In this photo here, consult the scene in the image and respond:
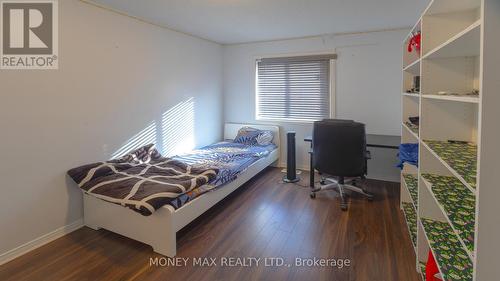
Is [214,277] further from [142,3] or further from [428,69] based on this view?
[142,3]

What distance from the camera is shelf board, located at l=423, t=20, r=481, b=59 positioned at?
4.17 feet

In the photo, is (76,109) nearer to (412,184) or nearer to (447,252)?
(447,252)

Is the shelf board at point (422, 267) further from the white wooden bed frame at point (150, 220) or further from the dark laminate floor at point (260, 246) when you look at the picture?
the white wooden bed frame at point (150, 220)

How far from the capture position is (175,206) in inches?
94.2

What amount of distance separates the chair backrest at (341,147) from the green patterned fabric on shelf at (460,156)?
1164 millimetres

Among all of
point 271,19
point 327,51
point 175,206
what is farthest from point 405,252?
point 327,51

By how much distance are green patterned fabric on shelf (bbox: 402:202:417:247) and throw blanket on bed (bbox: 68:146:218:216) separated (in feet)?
6.31

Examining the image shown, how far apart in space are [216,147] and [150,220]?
2.35 meters

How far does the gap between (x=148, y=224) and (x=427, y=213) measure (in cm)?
219

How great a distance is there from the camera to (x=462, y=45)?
61.9 inches

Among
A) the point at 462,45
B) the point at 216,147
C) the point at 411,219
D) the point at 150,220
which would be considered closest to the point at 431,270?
the point at 411,219

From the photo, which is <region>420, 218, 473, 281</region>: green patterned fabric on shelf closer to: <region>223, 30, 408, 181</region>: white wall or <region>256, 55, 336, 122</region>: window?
<region>223, 30, 408, 181</region>: white wall

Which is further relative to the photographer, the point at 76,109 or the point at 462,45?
the point at 76,109

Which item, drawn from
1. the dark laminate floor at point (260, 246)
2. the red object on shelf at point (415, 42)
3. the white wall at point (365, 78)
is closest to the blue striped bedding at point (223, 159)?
the dark laminate floor at point (260, 246)
